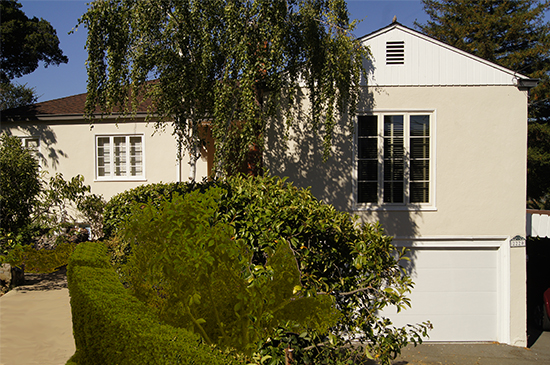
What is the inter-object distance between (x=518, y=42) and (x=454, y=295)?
23422 mm

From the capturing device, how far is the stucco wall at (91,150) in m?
13.2

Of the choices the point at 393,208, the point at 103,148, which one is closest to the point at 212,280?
the point at 393,208

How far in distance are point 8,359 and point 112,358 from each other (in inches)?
147

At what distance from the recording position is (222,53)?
7.53 m

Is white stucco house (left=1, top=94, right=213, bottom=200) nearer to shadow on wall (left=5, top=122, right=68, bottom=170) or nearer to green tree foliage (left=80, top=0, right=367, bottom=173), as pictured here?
shadow on wall (left=5, top=122, right=68, bottom=170)

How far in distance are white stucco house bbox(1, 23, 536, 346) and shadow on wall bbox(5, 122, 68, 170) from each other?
8.74 meters

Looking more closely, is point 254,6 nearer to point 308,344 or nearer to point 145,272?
point 145,272

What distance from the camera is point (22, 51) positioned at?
21.3 meters

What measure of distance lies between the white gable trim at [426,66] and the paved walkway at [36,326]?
343 inches

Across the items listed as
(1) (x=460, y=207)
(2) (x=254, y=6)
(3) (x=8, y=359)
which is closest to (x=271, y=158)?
(2) (x=254, y=6)

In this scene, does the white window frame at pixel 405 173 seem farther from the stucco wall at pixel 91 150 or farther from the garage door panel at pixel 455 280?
the stucco wall at pixel 91 150

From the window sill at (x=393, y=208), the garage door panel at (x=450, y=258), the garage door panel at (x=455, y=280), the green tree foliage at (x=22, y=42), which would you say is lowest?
the garage door panel at (x=455, y=280)

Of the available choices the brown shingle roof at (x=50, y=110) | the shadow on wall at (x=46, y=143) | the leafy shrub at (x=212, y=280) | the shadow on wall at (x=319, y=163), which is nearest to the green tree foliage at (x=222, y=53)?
the shadow on wall at (x=319, y=163)

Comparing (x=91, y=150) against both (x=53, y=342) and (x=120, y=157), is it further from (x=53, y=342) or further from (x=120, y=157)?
(x=53, y=342)
